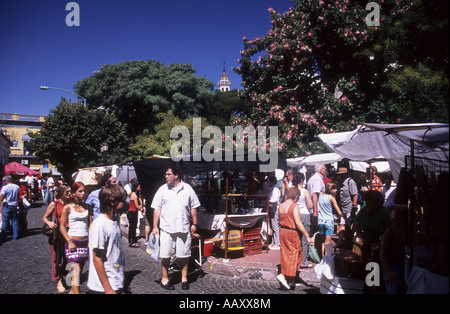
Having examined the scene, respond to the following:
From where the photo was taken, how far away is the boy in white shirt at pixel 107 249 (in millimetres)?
3146

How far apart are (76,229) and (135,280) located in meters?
1.83

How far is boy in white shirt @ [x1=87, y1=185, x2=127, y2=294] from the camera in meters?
3.15

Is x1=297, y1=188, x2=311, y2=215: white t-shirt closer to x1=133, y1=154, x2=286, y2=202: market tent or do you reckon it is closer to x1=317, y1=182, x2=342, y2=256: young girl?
x1=317, y1=182, x2=342, y2=256: young girl

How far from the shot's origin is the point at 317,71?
15922 millimetres

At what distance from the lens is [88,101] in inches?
1412

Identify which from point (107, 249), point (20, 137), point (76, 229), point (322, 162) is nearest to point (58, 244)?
point (76, 229)

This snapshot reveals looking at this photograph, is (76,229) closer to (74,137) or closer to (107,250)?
(107,250)

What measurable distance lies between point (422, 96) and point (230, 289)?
439cm

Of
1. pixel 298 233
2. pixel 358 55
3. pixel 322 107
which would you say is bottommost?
pixel 298 233

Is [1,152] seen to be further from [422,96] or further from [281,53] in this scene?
[422,96]
